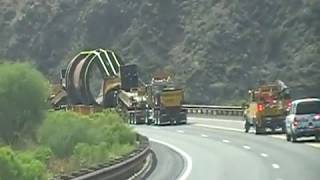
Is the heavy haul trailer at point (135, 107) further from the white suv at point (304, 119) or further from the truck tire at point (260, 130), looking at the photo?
the white suv at point (304, 119)

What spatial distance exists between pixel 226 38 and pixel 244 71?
7.58m

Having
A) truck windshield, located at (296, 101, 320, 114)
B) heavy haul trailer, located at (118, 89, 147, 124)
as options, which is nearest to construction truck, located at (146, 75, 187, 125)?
heavy haul trailer, located at (118, 89, 147, 124)

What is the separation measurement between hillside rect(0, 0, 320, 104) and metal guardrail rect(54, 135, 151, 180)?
54.4 meters

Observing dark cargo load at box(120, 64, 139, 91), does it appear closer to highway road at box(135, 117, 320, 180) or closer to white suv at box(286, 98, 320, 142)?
highway road at box(135, 117, 320, 180)

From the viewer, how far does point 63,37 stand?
402ft

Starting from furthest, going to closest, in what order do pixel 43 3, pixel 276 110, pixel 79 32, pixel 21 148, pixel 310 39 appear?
pixel 43 3
pixel 79 32
pixel 310 39
pixel 276 110
pixel 21 148

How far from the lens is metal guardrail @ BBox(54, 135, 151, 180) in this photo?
66.5ft

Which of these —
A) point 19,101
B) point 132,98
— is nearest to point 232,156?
point 19,101

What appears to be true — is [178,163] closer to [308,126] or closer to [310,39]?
[308,126]

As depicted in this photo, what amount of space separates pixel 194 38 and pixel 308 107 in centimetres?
6377

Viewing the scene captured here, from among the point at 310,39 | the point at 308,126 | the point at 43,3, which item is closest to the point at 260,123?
the point at 308,126

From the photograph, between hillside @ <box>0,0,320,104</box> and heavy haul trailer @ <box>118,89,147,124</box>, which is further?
hillside @ <box>0,0,320,104</box>

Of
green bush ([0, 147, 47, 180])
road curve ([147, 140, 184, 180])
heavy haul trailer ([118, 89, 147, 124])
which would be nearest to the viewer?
green bush ([0, 147, 47, 180])

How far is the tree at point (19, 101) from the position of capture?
37.0 m
